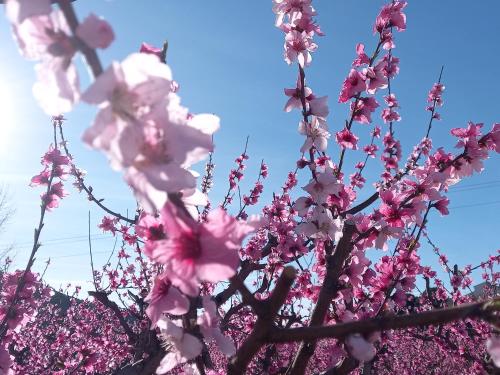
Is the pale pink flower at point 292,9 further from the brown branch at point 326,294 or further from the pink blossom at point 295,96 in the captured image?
the brown branch at point 326,294

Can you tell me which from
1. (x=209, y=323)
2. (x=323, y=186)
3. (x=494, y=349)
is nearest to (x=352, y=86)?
(x=323, y=186)

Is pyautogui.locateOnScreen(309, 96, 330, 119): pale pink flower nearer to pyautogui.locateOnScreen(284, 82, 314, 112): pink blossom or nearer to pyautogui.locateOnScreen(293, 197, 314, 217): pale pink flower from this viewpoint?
pyautogui.locateOnScreen(284, 82, 314, 112): pink blossom

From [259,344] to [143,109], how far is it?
2.37 feet

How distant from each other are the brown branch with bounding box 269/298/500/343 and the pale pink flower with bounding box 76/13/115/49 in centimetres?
77

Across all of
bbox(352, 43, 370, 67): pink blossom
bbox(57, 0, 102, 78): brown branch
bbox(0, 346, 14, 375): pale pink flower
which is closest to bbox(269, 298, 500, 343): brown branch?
A: bbox(57, 0, 102, 78): brown branch

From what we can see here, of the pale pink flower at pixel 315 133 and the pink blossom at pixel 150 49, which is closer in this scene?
the pink blossom at pixel 150 49

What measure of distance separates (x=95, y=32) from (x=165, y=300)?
751mm

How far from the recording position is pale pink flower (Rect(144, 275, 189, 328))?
1.16m

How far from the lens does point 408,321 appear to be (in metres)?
0.90

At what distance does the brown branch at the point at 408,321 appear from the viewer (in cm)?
86

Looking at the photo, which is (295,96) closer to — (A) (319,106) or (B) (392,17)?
(A) (319,106)

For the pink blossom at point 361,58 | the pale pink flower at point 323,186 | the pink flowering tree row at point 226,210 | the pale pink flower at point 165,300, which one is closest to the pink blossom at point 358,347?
the pink flowering tree row at point 226,210

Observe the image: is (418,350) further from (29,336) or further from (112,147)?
(112,147)

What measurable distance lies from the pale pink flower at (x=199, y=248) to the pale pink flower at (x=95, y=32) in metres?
0.36
